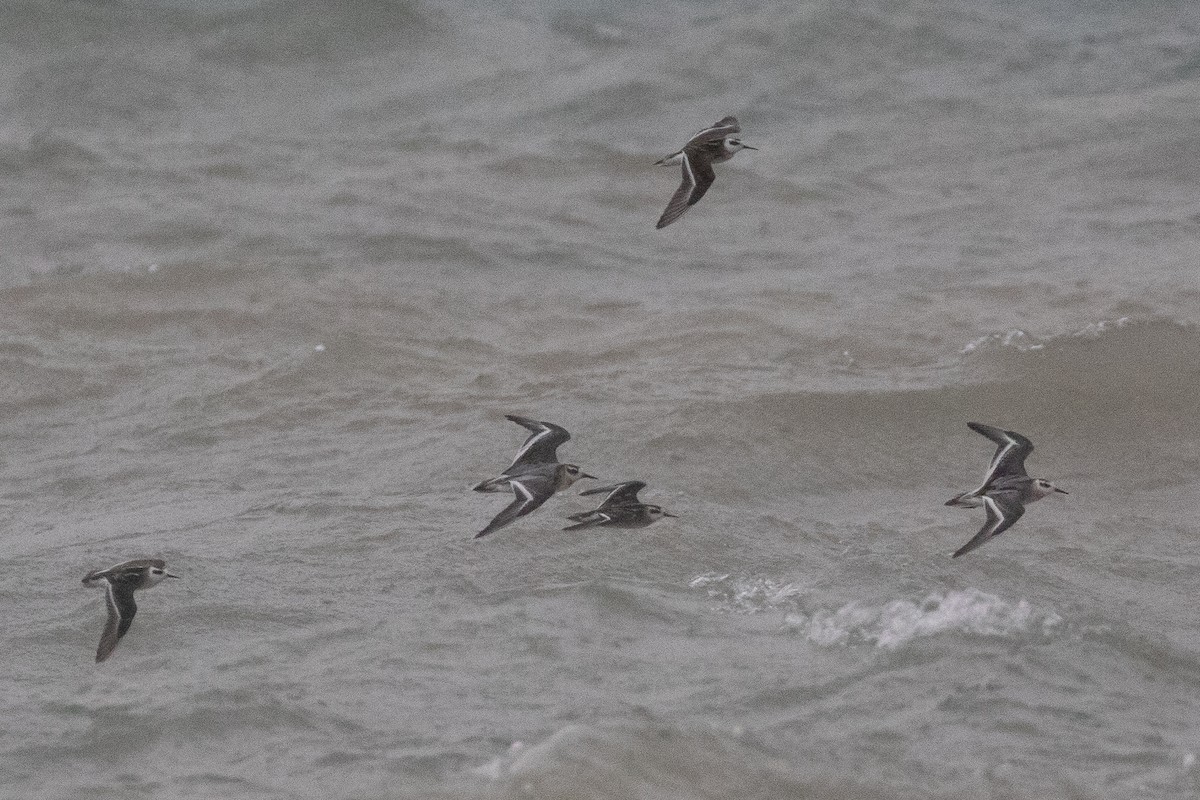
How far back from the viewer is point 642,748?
20.3 feet

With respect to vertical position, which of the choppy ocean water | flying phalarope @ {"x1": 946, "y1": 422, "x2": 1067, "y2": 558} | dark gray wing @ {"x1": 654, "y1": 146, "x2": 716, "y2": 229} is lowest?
the choppy ocean water

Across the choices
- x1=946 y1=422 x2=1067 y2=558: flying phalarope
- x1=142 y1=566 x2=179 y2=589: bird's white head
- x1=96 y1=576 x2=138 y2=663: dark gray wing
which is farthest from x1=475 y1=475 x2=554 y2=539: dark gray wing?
x1=946 y1=422 x2=1067 y2=558: flying phalarope

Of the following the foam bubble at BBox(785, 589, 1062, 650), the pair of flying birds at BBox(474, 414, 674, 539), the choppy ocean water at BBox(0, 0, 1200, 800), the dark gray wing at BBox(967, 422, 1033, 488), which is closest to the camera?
the choppy ocean water at BBox(0, 0, 1200, 800)

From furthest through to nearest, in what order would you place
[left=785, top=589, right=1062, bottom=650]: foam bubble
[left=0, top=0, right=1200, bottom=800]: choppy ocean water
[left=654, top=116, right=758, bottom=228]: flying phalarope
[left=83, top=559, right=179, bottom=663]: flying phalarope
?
[left=654, top=116, right=758, bottom=228]: flying phalarope
[left=785, top=589, right=1062, bottom=650]: foam bubble
[left=83, top=559, right=179, bottom=663]: flying phalarope
[left=0, top=0, right=1200, bottom=800]: choppy ocean water

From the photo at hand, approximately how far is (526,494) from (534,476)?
29cm

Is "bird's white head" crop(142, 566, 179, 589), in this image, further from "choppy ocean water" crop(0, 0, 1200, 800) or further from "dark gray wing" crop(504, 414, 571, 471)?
"dark gray wing" crop(504, 414, 571, 471)

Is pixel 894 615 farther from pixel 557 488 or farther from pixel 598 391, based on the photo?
pixel 598 391


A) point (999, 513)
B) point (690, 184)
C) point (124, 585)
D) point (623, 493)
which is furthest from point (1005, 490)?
point (124, 585)

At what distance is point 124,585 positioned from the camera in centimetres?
724

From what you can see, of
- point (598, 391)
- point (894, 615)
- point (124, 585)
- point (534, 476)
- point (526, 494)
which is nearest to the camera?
point (124, 585)

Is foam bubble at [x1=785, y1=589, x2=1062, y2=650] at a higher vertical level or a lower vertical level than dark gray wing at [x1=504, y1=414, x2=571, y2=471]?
lower

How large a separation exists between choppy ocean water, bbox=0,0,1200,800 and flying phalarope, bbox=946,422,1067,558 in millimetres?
373

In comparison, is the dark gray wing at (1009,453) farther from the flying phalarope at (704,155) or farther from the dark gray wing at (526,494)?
the dark gray wing at (526,494)

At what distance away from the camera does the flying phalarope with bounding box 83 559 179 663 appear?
23.0 feet
